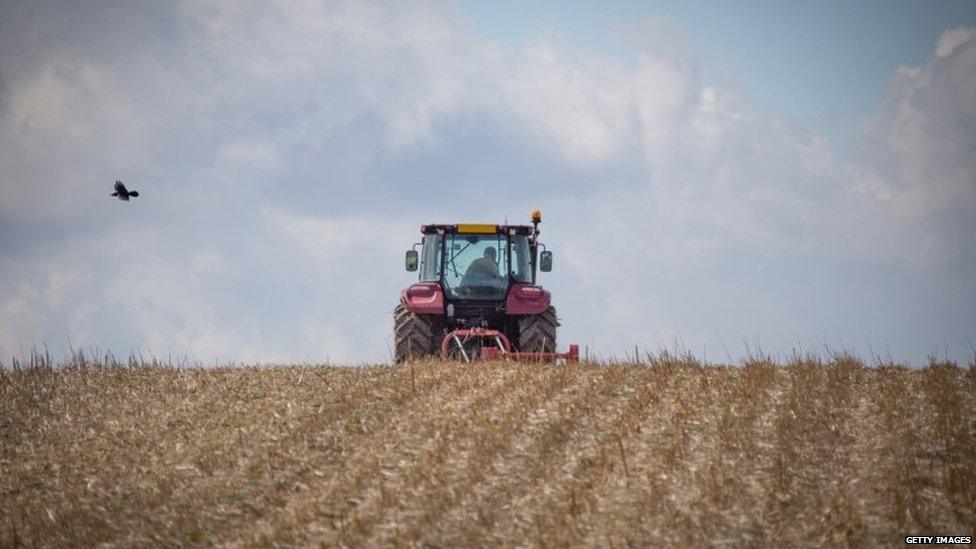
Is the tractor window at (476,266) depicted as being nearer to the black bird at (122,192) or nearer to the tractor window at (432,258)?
the tractor window at (432,258)

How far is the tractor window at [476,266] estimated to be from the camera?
61.6 feet

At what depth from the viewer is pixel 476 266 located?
19.0 m

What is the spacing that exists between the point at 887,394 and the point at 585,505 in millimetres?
4936

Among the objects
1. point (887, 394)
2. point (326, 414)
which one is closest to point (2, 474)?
point (326, 414)

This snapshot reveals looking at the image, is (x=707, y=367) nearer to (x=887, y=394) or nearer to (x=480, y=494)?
(x=887, y=394)

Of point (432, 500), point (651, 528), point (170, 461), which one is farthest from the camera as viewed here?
point (170, 461)

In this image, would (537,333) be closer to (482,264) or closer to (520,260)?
(520,260)

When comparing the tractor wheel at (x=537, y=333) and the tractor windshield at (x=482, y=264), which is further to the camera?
the tractor windshield at (x=482, y=264)

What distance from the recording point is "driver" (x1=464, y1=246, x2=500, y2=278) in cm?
1895

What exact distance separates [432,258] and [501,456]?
8.65 metres

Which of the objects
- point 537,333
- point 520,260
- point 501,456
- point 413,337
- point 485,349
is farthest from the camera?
point 520,260

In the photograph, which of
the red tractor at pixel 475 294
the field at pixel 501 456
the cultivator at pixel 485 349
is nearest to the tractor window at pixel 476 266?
the red tractor at pixel 475 294

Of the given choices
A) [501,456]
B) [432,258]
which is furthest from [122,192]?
[501,456]

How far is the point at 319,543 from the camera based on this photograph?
29.5 ft
